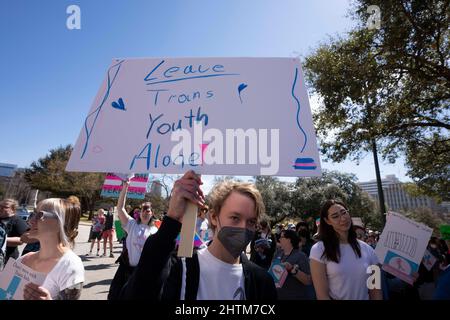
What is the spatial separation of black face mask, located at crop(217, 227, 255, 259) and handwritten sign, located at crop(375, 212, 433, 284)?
2.10 meters

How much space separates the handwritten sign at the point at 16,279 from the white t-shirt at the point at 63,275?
189 millimetres

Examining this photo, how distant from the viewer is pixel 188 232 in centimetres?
143

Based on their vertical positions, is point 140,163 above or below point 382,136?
below

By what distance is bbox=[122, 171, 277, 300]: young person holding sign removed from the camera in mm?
1318

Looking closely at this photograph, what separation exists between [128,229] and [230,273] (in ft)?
11.3

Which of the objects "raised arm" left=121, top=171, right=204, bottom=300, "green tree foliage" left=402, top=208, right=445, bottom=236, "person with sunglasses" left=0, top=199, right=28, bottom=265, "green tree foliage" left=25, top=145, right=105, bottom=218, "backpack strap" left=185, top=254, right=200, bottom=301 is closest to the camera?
"raised arm" left=121, top=171, right=204, bottom=300

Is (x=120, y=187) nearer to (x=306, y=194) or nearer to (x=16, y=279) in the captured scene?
(x=16, y=279)

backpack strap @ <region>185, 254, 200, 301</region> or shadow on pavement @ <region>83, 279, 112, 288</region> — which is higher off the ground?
backpack strap @ <region>185, 254, 200, 301</region>

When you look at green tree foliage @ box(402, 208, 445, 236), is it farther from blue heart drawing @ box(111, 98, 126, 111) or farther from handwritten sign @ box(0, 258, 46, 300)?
handwritten sign @ box(0, 258, 46, 300)

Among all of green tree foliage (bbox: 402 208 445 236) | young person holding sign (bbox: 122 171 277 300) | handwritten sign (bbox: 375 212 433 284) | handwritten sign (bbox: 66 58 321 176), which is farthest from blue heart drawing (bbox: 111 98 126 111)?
green tree foliage (bbox: 402 208 445 236)

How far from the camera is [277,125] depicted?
1.70m

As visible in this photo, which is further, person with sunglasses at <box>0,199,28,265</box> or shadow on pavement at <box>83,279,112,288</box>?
shadow on pavement at <box>83,279,112,288</box>
